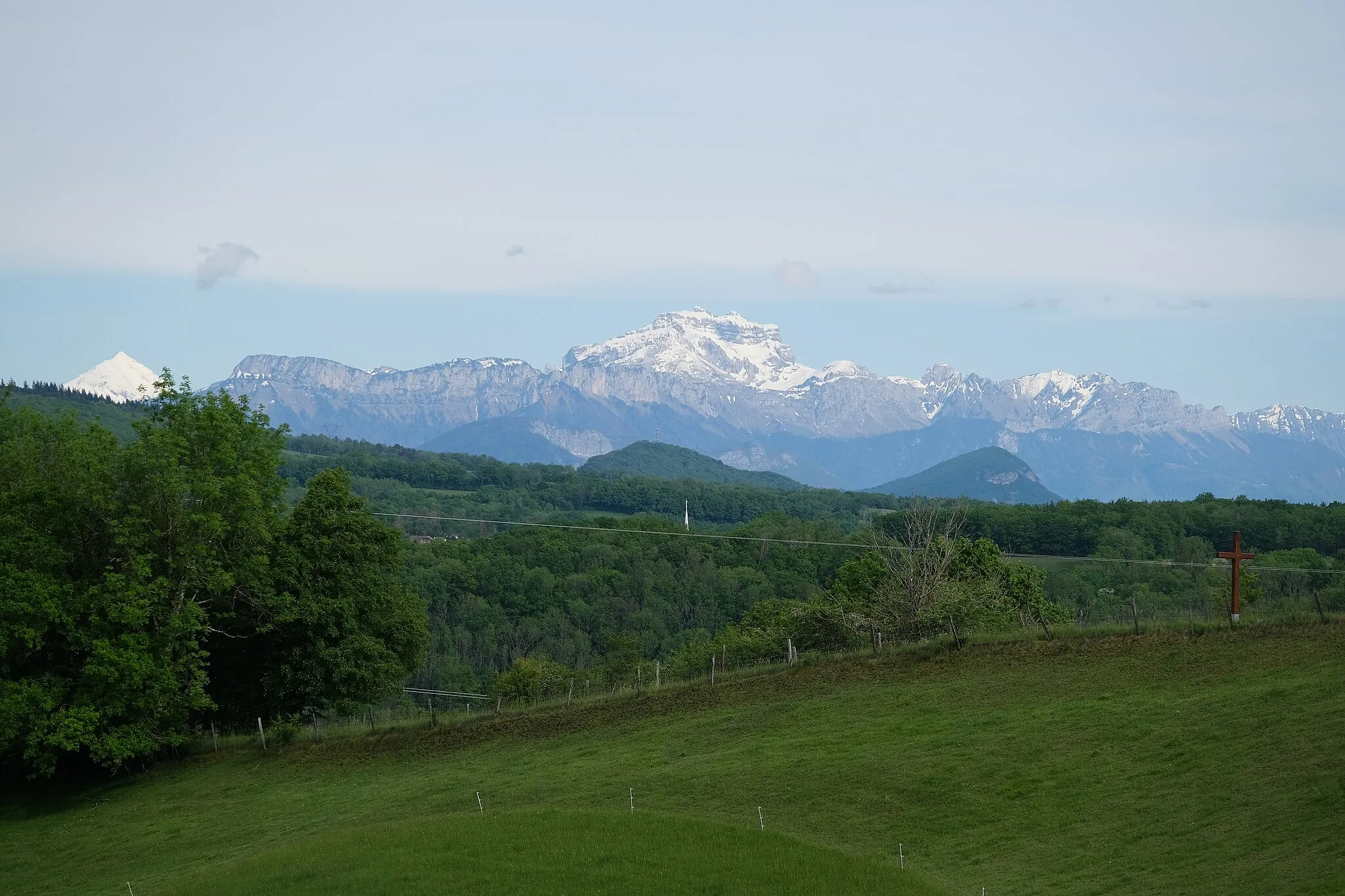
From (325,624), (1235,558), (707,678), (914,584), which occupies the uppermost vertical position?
(1235,558)

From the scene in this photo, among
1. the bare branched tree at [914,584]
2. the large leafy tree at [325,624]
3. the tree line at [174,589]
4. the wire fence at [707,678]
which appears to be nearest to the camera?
the wire fence at [707,678]

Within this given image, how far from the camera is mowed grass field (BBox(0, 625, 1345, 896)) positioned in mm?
27297

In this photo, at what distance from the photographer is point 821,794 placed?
33.6m

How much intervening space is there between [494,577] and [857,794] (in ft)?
347

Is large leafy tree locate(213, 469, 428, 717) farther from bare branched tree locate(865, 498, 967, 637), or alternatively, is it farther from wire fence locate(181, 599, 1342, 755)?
bare branched tree locate(865, 498, 967, 637)

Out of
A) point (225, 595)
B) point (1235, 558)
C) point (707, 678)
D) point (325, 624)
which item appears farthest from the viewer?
point (325, 624)

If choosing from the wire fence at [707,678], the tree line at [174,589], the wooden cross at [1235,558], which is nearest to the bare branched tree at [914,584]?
the wire fence at [707,678]

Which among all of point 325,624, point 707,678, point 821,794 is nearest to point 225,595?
point 325,624

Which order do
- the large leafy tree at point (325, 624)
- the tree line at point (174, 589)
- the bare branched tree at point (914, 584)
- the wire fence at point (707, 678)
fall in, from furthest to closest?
the bare branched tree at point (914, 584) → the large leafy tree at point (325, 624) → the tree line at point (174, 589) → the wire fence at point (707, 678)

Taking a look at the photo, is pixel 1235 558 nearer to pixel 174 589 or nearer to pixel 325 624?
pixel 325 624

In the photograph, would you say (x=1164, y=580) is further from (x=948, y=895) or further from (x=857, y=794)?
(x=948, y=895)

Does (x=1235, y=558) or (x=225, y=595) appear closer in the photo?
(x=1235, y=558)

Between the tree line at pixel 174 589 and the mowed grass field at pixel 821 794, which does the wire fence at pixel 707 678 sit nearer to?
the mowed grass field at pixel 821 794

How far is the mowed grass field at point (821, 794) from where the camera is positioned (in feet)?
89.6
